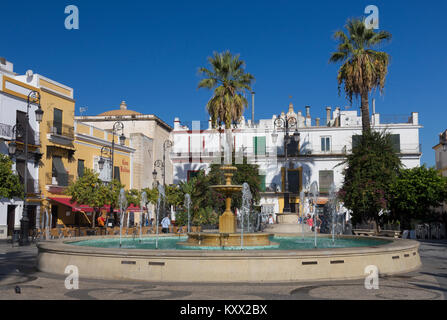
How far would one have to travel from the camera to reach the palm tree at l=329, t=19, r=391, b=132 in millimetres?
26219

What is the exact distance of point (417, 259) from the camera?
39.5ft

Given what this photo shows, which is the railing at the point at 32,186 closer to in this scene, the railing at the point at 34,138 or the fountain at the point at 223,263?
the railing at the point at 34,138

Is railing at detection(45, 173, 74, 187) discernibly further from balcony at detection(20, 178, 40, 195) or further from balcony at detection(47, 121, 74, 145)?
balcony at detection(47, 121, 74, 145)

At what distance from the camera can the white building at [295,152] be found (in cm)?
4328

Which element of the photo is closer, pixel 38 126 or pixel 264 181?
pixel 38 126

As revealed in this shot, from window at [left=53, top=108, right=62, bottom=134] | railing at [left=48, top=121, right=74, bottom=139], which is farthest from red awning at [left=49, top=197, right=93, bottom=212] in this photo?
window at [left=53, top=108, right=62, bottom=134]

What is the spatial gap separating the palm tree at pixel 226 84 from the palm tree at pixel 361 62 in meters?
6.02

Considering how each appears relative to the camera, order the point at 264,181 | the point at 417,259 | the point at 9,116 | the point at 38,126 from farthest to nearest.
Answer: the point at 264,181 → the point at 38,126 → the point at 9,116 → the point at 417,259

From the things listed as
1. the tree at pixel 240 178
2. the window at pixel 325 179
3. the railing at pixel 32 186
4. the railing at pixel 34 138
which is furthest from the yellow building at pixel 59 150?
the window at pixel 325 179

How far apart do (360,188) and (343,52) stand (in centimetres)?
824

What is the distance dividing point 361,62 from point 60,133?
20.9 meters

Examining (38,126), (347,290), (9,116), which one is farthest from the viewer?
(38,126)
